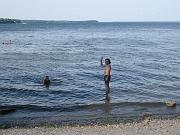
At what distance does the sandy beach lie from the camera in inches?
624

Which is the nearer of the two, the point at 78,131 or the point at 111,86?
the point at 78,131

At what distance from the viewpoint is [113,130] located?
16.3 m

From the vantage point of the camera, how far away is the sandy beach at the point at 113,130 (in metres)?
15.8

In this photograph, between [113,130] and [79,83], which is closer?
[113,130]

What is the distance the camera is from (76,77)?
106 ft

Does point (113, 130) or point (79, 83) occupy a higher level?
point (113, 130)

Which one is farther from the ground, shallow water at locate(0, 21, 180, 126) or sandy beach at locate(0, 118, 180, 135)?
sandy beach at locate(0, 118, 180, 135)

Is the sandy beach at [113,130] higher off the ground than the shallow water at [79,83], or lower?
higher

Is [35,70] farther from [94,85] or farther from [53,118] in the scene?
[53,118]

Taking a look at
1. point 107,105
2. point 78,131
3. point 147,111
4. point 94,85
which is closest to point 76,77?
point 94,85

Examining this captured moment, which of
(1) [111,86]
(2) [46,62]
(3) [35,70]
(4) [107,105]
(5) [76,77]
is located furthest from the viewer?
(2) [46,62]

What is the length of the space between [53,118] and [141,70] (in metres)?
18.5

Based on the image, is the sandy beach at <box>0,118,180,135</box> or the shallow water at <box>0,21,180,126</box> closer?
the sandy beach at <box>0,118,180,135</box>

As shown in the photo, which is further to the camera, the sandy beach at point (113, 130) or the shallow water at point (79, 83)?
the shallow water at point (79, 83)
